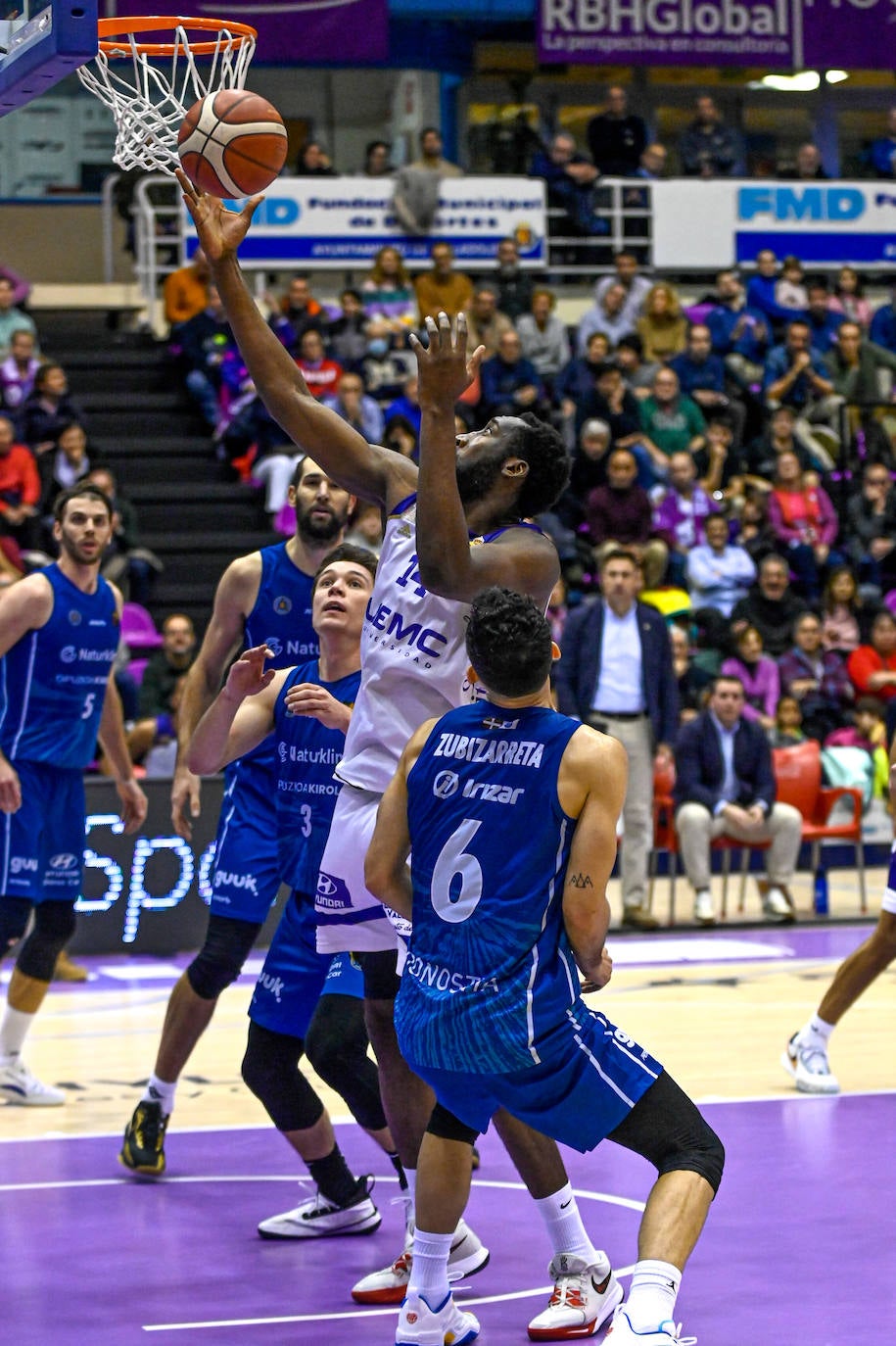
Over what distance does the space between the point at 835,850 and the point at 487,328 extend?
524 centimetres

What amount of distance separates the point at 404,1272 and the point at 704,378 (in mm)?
12941

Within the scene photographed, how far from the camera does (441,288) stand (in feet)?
56.1

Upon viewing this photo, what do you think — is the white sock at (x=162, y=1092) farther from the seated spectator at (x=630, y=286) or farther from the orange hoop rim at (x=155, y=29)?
the seated spectator at (x=630, y=286)

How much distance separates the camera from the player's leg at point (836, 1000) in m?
6.86

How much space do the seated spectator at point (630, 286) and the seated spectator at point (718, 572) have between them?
10.7ft

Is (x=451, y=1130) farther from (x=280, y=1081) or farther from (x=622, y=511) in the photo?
(x=622, y=511)

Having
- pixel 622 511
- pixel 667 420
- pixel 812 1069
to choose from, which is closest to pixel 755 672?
pixel 622 511

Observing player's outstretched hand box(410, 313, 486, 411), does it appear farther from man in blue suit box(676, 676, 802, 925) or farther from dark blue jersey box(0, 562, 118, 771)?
man in blue suit box(676, 676, 802, 925)

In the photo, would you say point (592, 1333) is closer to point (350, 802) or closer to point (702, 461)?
point (350, 802)

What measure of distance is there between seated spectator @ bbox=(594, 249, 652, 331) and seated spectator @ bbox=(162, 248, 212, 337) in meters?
3.44

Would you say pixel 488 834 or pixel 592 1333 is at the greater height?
pixel 488 834

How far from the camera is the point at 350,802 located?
493 cm

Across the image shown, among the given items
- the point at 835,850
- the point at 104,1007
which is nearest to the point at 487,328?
the point at 835,850

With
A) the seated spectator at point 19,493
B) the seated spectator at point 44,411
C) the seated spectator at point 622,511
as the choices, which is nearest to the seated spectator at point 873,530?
the seated spectator at point 622,511
